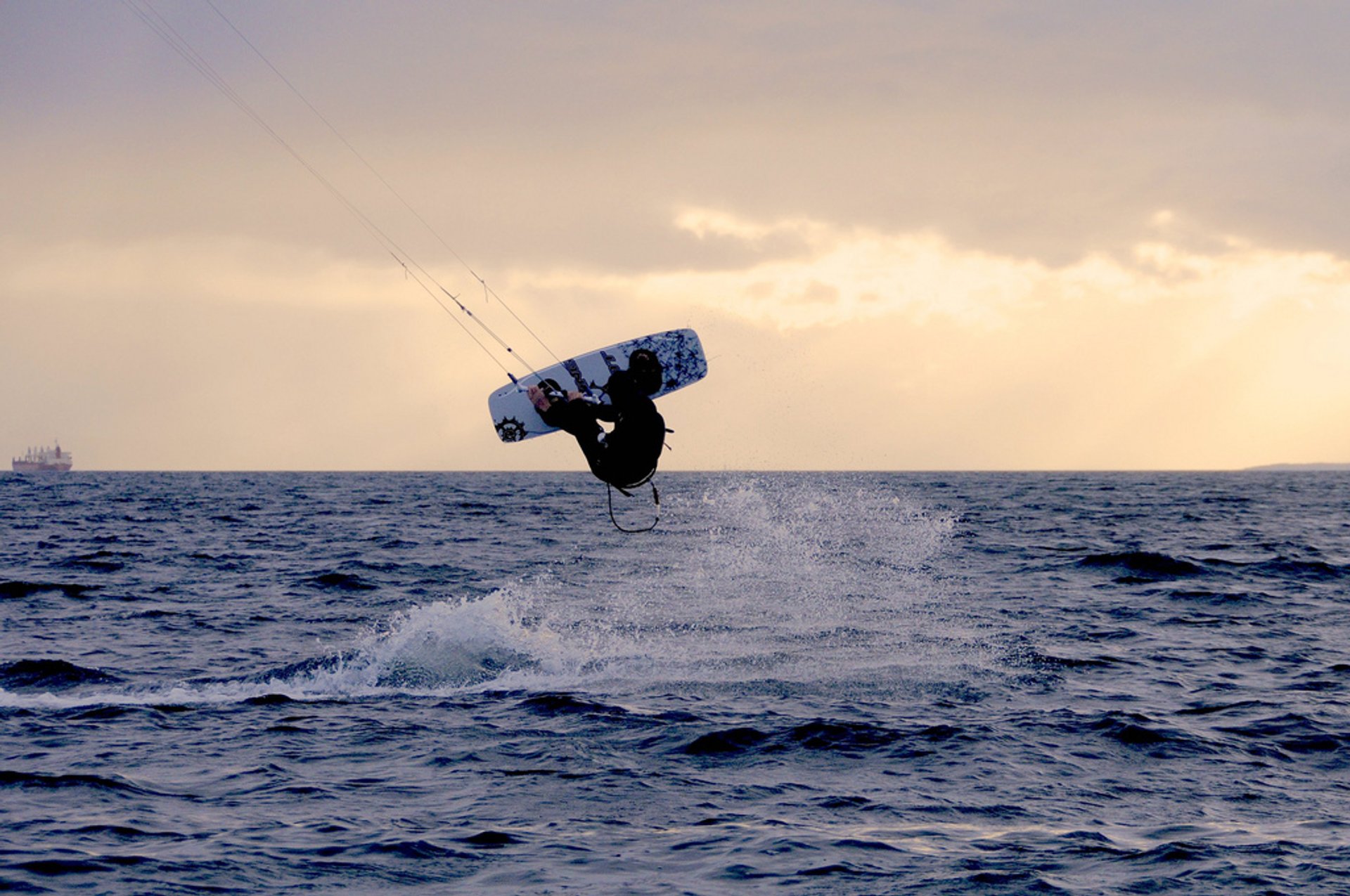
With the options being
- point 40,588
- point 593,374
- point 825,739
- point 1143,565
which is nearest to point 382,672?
point 593,374

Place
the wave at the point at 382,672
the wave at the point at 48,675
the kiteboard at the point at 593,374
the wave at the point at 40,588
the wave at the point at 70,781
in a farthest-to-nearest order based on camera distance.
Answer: the wave at the point at 40,588 < the kiteboard at the point at 593,374 < the wave at the point at 48,675 < the wave at the point at 382,672 < the wave at the point at 70,781

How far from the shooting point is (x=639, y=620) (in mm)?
23172

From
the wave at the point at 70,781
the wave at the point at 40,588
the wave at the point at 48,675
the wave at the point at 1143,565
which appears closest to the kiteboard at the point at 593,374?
the wave at the point at 48,675

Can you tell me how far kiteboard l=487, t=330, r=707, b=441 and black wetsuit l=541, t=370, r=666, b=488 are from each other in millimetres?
3895

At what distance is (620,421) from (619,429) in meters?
0.12

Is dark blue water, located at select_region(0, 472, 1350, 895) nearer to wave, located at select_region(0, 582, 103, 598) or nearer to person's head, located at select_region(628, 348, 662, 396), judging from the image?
wave, located at select_region(0, 582, 103, 598)

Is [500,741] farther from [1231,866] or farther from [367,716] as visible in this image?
[1231,866]

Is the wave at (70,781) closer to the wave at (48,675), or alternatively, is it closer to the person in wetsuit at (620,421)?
the wave at (48,675)

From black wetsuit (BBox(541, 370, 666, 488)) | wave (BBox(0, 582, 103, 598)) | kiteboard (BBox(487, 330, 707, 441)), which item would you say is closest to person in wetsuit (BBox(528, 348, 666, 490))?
black wetsuit (BBox(541, 370, 666, 488))

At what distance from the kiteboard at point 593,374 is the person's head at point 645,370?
3768 mm

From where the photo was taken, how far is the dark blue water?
33.3ft

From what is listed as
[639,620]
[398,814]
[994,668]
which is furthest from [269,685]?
[994,668]

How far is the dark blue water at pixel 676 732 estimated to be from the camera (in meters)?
10.2

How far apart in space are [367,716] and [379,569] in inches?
752
